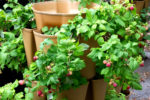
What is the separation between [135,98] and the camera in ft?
10.3

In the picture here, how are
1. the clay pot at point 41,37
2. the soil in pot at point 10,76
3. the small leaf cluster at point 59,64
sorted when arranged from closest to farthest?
the small leaf cluster at point 59,64 → the clay pot at point 41,37 → the soil in pot at point 10,76

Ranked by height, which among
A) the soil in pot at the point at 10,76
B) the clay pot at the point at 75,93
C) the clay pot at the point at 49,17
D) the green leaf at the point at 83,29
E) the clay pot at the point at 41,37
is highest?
the clay pot at the point at 49,17

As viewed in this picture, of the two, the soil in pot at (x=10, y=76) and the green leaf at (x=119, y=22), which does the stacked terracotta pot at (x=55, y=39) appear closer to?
the green leaf at (x=119, y=22)

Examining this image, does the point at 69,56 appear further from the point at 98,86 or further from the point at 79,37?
the point at 98,86

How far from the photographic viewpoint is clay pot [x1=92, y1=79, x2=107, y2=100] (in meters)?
1.57

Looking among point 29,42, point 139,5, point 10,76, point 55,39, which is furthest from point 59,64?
point 139,5

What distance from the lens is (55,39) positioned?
1380mm

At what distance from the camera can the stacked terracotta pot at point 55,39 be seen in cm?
143

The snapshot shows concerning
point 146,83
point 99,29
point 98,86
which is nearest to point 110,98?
point 98,86

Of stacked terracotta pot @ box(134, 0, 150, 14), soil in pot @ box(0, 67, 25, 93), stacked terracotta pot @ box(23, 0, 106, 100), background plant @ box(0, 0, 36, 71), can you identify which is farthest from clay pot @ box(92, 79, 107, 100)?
stacked terracotta pot @ box(134, 0, 150, 14)

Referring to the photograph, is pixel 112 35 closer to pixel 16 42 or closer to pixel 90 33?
pixel 90 33

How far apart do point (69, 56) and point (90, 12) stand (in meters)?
0.35

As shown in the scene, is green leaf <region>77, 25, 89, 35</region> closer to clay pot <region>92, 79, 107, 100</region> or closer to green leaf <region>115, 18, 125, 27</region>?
green leaf <region>115, 18, 125, 27</region>

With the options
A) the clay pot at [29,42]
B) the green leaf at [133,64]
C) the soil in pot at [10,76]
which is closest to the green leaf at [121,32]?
the green leaf at [133,64]
